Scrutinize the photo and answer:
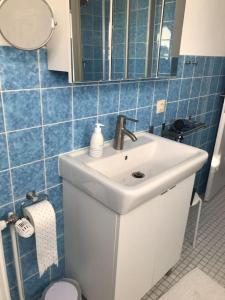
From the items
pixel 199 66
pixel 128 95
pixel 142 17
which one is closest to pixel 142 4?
pixel 142 17

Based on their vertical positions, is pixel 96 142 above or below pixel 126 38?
below

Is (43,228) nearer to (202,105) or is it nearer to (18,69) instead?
(18,69)

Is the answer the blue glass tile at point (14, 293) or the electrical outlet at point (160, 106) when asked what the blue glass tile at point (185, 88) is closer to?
the electrical outlet at point (160, 106)

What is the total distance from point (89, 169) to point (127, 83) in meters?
0.58

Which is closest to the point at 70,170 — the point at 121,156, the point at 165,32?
the point at 121,156

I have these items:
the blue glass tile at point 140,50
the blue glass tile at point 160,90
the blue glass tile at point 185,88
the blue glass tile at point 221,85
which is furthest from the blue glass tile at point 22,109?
the blue glass tile at point 221,85

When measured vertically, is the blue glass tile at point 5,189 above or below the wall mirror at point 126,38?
below

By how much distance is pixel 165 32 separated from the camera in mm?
1481

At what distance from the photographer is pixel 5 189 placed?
3.54 feet

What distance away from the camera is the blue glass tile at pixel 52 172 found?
1196 millimetres

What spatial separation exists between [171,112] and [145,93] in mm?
374

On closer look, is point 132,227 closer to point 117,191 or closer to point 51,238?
point 117,191

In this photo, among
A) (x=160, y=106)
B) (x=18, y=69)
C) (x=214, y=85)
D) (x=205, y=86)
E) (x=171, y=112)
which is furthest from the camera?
(x=214, y=85)

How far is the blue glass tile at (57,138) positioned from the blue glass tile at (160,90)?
0.67 meters
